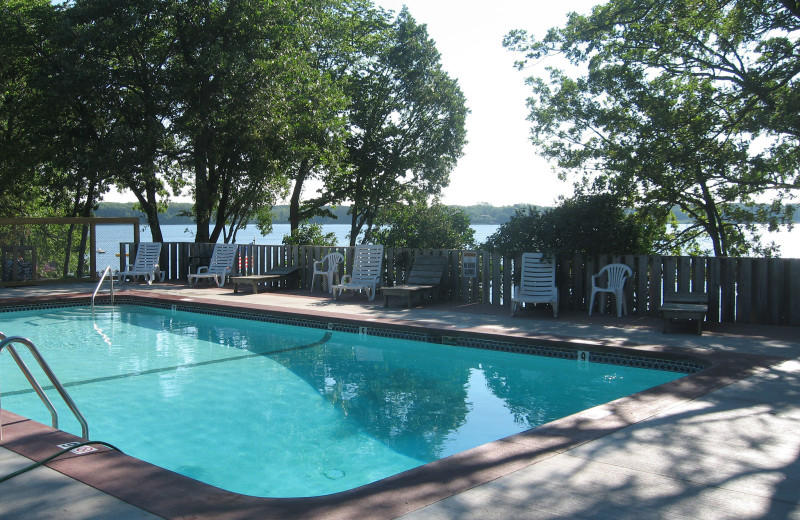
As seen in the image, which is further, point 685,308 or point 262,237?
point 262,237

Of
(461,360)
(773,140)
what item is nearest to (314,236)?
(461,360)

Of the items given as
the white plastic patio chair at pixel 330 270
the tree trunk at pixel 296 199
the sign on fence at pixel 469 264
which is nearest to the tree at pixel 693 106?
the sign on fence at pixel 469 264

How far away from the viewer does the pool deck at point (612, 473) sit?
2648 millimetres

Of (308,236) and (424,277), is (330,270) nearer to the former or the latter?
(424,277)

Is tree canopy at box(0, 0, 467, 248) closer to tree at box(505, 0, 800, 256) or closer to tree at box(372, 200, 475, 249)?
tree at box(372, 200, 475, 249)

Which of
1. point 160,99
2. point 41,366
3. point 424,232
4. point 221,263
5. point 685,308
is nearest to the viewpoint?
point 41,366

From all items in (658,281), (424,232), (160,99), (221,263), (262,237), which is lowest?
(658,281)

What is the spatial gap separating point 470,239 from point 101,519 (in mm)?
11756

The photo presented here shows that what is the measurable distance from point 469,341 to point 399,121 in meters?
21.5

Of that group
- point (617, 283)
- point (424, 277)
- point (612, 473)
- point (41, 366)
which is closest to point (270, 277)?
point (424, 277)

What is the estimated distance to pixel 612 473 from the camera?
10.2 feet

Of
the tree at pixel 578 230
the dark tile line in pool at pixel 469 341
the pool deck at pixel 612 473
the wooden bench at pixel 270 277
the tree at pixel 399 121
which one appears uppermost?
the tree at pixel 399 121

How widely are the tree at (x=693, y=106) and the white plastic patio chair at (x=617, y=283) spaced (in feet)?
5.00

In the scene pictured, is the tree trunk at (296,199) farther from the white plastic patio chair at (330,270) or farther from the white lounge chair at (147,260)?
the white plastic patio chair at (330,270)
